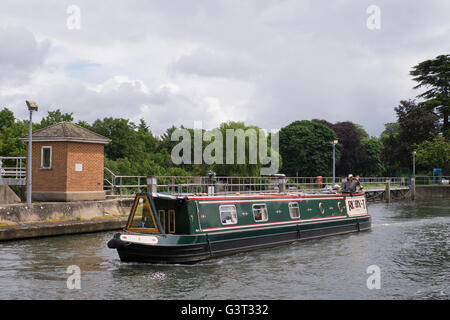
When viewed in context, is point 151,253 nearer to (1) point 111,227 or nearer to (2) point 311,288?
(2) point 311,288

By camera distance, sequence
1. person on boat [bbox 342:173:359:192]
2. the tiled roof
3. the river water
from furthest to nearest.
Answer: person on boat [bbox 342:173:359:192] → the tiled roof → the river water

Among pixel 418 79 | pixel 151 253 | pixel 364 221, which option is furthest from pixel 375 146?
pixel 151 253

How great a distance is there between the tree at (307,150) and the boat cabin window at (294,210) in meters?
55.1

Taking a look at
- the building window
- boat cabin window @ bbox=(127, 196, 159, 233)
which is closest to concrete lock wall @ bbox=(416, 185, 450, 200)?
the building window

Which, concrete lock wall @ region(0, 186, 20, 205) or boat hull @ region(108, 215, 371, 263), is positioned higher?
concrete lock wall @ region(0, 186, 20, 205)

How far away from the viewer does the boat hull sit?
1630cm

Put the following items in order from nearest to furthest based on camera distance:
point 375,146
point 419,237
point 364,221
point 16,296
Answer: point 16,296 < point 419,237 < point 364,221 < point 375,146

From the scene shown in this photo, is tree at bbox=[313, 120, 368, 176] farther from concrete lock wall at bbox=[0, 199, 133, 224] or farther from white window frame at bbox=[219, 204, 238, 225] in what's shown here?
white window frame at bbox=[219, 204, 238, 225]

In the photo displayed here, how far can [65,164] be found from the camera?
85.9 feet

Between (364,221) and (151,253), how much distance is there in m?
15.2

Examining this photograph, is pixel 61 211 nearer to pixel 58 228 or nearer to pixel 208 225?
pixel 58 228

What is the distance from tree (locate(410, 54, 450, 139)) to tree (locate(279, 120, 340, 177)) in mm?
15887

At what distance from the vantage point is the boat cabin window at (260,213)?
20.3 metres
